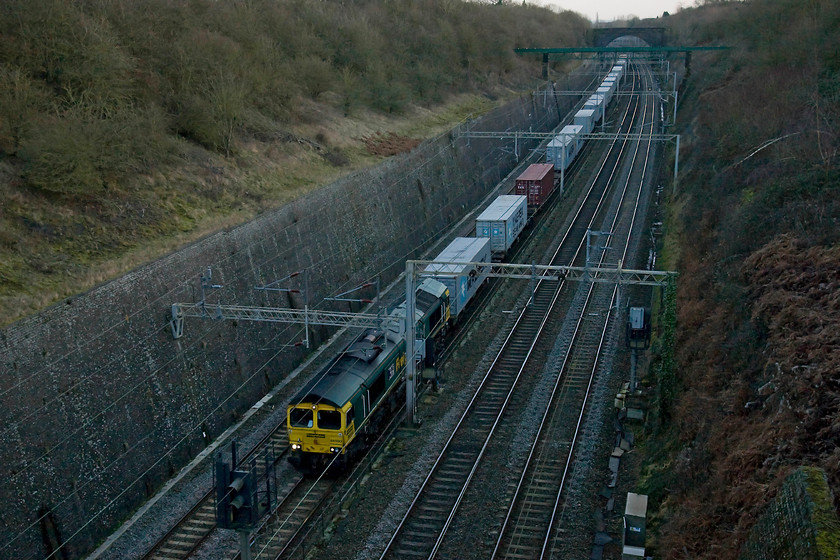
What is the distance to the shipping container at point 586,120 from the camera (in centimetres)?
5478

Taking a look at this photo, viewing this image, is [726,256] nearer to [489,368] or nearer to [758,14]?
[489,368]

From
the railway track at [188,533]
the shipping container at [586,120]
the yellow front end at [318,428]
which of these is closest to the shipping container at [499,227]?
the yellow front end at [318,428]

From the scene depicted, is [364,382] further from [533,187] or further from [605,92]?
[605,92]

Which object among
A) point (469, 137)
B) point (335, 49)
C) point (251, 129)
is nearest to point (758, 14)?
point (469, 137)

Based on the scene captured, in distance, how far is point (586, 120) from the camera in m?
55.9

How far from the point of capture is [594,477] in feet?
59.2

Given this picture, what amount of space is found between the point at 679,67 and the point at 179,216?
247 ft

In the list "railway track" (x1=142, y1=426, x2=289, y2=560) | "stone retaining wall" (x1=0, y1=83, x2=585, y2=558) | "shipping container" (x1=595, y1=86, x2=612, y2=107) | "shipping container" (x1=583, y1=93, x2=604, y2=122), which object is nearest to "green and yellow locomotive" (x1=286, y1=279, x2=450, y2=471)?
"railway track" (x1=142, y1=426, x2=289, y2=560)

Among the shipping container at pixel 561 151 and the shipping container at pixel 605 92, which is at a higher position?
the shipping container at pixel 605 92

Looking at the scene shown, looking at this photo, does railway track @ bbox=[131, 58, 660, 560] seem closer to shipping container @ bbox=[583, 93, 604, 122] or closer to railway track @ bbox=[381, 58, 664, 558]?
railway track @ bbox=[381, 58, 664, 558]

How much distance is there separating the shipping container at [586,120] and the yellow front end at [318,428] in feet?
133

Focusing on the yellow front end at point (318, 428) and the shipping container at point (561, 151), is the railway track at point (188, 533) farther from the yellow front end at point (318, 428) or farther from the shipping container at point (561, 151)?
the shipping container at point (561, 151)

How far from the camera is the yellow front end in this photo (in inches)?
684

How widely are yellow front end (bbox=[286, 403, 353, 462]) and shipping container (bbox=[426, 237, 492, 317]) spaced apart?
8380 millimetres
